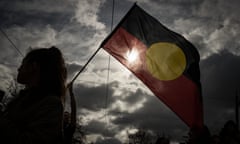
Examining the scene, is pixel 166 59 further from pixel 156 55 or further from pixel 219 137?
Answer: pixel 219 137

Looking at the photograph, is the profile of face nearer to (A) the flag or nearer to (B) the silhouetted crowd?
(A) the flag

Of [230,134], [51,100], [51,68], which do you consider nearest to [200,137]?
[230,134]

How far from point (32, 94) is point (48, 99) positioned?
0.15 m

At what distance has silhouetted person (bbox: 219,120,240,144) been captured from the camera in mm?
6734

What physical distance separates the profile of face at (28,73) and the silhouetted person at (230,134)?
5270 mm

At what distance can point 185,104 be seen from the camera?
218 inches

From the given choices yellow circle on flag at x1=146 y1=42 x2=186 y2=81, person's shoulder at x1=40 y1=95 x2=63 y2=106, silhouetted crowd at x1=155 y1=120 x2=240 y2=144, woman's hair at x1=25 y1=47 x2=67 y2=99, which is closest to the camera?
person's shoulder at x1=40 y1=95 x2=63 y2=106

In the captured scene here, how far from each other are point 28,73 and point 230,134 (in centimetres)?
537

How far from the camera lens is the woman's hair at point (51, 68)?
2297mm

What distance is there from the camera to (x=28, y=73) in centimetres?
237

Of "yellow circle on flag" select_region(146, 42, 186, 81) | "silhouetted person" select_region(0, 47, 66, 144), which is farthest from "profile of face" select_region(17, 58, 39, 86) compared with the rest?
"yellow circle on flag" select_region(146, 42, 186, 81)

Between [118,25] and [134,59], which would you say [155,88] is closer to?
[134,59]

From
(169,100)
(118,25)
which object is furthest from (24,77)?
(118,25)

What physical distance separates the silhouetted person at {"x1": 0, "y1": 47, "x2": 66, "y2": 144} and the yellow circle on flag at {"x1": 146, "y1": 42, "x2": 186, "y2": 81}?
369 centimetres
